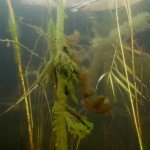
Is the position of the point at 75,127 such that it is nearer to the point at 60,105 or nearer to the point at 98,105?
the point at 60,105

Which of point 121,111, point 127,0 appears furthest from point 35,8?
point 127,0

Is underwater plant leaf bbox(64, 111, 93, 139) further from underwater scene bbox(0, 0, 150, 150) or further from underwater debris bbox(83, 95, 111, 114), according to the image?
underwater scene bbox(0, 0, 150, 150)

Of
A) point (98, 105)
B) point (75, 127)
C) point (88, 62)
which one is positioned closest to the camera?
point (75, 127)

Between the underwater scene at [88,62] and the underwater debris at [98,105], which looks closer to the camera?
the underwater debris at [98,105]

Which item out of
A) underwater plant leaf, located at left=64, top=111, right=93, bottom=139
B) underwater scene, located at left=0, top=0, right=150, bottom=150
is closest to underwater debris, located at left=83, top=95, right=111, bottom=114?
underwater plant leaf, located at left=64, top=111, right=93, bottom=139

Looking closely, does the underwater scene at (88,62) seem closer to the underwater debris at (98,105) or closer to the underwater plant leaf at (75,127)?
the underwater debris at (98,105)

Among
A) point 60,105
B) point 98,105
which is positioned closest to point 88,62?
point 98,105

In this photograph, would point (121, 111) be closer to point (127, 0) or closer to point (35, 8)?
point (35, 8)

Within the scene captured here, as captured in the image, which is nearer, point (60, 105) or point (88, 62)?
point (60, 105)

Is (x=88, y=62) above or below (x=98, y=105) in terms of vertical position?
above

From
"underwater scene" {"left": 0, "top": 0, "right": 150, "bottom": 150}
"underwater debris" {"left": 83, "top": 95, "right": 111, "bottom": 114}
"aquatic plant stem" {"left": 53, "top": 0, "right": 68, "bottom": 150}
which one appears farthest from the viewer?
"underwater scene" {"left": 0, "top": 0, "right": 150, "bottom": 150}

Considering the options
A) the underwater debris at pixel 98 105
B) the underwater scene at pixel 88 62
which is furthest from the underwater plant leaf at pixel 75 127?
the underwater scene at pixel 88 62
